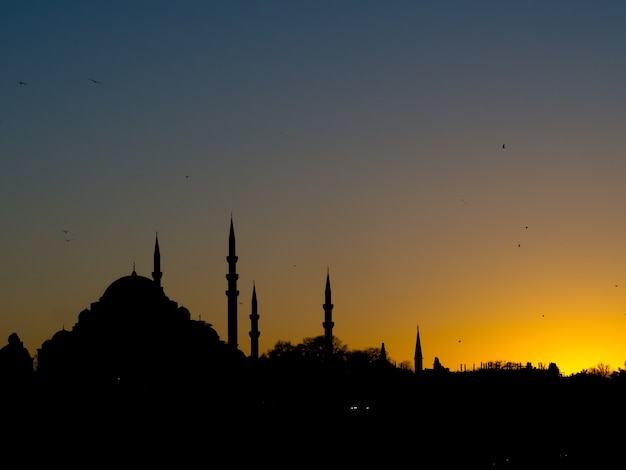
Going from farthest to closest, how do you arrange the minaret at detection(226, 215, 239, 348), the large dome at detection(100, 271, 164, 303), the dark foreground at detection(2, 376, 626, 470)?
the minaret at detection(226, 215, 239, 348) → the large dome at detection(100, 271, 164, 303) → the dark foreground at detection(2, 376, 626, 470)

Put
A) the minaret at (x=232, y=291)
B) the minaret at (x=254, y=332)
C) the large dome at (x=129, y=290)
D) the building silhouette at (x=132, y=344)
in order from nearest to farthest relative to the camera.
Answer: the building silhouette at (x=132, y=344), the large dome at (x=129, y=290), the minaret at (x=232, y=291), the minaret at (x=254, y=332)

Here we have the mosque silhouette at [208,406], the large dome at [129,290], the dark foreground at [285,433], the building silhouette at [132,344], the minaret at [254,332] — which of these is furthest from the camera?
the minaret at [254,332]

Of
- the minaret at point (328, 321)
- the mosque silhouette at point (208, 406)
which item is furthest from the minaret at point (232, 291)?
the minaret at point (328, 321)

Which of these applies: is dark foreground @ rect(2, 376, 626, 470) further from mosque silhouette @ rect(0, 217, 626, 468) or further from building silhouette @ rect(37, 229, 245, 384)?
building silhouette @ rect(37, 229, 245, 384)

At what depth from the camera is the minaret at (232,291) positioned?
74.3 metres

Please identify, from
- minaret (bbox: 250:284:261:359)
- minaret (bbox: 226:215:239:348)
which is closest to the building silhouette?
minaret (bbox: 226:215:239:348)

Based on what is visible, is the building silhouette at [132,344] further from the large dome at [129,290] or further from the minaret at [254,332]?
the minaret at [254,332]

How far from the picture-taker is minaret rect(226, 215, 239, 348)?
244 feet

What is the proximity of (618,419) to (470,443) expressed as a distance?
24966mm

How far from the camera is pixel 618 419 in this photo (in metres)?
90.5

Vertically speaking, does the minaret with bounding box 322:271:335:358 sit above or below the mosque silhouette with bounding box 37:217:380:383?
above

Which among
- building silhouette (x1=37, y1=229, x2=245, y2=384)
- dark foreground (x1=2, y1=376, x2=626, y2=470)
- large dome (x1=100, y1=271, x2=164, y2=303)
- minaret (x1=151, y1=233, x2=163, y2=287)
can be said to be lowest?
dark foreground (x1=2, y1=376, x2=626, y2=470)

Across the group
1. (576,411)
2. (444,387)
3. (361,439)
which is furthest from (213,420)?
(576,411)

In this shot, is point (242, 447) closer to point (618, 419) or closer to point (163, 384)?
point (163, 384)
